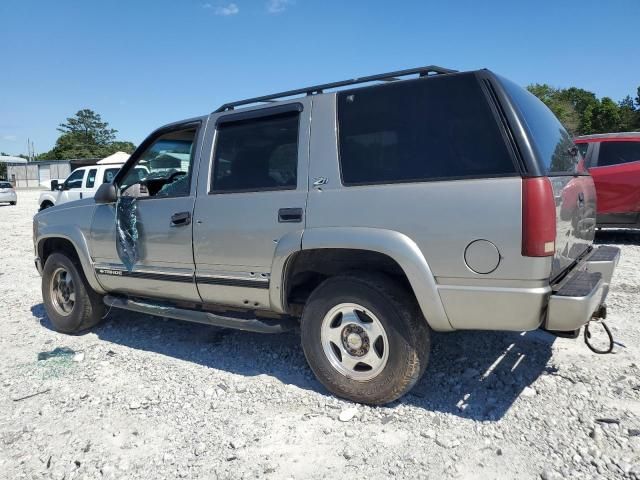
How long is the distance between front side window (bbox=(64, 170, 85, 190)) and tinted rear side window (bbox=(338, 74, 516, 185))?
12455 millimetres

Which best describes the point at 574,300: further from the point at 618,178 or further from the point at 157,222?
the point at 618,178

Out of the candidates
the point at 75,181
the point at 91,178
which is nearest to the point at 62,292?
the point at 91,178

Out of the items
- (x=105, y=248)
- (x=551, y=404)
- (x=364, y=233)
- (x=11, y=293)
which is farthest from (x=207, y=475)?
(x=11, y=293)

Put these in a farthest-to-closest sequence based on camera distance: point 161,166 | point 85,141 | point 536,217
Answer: point 85,141 < point 161,166 < point 536,217

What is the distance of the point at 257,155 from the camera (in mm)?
3510

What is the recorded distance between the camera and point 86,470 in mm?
2582

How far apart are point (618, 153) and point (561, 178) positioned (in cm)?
634

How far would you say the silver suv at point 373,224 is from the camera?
2518 mm

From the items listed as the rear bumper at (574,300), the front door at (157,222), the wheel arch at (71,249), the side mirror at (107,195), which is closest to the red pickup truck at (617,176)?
the rear bumper at (574,300)

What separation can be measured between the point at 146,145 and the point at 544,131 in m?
3.14

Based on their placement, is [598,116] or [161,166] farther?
[598,116]

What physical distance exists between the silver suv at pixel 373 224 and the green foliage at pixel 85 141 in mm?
81056

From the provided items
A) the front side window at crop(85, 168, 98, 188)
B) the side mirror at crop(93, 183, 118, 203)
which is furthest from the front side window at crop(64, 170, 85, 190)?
the side mirror at crop(93, 183, 118, 203)

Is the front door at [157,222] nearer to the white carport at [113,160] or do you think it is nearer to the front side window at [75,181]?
the white carport at [113,160]
